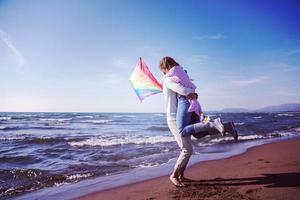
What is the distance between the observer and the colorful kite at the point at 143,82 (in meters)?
5.46

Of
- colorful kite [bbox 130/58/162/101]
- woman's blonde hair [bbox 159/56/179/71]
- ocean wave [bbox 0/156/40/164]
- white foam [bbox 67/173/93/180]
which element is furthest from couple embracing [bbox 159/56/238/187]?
ocean wave [bbox 0/156/40/164]

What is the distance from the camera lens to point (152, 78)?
550 centimetres

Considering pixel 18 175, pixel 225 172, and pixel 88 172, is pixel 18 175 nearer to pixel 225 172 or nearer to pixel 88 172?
pixel 88 172

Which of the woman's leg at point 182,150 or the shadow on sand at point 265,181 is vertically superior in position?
the woman's leg at point 182,150

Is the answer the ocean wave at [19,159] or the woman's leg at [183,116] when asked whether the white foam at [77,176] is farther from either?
the woman's leg at [183,116]

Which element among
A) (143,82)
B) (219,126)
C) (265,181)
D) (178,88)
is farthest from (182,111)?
(265,181)

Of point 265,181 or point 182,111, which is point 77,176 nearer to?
point 182,111

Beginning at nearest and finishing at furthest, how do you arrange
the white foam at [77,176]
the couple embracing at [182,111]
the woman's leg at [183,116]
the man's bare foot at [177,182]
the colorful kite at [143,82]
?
the couple embracing at [182,111] → the woman's leg at [183,116] → the man's bare foot at [177,182] → the colorful kite at [143,82] → the white foam at [77,176]

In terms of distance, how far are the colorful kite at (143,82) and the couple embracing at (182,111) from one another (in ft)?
1.32

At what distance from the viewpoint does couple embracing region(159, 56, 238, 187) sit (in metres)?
4.39

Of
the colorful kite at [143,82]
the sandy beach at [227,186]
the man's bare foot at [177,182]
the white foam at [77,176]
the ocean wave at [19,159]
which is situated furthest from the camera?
the ocean wave at [19,159]

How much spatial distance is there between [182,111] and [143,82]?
1.29m

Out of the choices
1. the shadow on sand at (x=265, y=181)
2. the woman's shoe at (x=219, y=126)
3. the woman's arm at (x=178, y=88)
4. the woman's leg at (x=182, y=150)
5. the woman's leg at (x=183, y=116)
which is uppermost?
the woman's arm at (x=178, y=88)

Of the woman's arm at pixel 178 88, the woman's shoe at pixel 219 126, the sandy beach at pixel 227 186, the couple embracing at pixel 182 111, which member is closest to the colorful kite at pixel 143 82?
the couple embracing at pixel 182 111
